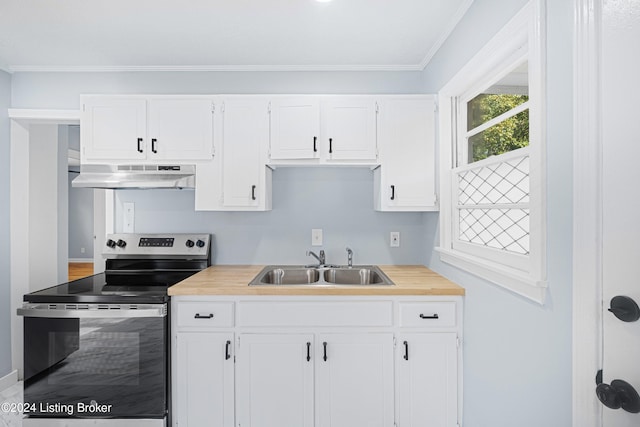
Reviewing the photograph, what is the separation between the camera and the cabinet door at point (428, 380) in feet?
6.23

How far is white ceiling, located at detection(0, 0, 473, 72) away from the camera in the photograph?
1799 mm

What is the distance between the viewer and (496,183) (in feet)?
5.41

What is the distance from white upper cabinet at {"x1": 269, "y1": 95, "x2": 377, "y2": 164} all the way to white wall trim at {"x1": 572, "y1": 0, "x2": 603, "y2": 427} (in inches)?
52.4

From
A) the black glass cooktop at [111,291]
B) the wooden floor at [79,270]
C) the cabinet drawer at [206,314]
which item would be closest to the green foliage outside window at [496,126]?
the cabinet drawer at [206,314]

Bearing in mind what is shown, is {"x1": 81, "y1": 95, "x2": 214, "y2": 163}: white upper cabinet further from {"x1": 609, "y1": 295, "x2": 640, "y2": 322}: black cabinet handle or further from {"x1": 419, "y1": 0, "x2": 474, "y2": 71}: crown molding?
{"x1": 609, "y1": 295, "x2": 640, "y2": 322}: black cabinet handle

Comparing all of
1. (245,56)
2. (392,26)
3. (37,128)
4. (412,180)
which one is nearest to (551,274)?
(412,180)

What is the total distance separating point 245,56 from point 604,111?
82.9 inches

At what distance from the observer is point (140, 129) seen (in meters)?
2.28

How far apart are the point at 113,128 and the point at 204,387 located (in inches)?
69.2

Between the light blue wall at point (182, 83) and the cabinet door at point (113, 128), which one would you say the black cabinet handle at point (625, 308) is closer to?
the light blue wall at point (182, 83)

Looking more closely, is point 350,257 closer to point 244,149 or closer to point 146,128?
point 244,149

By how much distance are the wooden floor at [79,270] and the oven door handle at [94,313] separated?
4.47 m

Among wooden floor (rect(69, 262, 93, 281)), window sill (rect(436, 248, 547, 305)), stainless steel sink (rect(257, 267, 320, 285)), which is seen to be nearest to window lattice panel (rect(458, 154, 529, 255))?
window sill (rect(436, 248, 547, 305))

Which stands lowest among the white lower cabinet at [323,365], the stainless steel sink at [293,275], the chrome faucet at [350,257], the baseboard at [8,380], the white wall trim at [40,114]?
the baseboard at [8,380]
